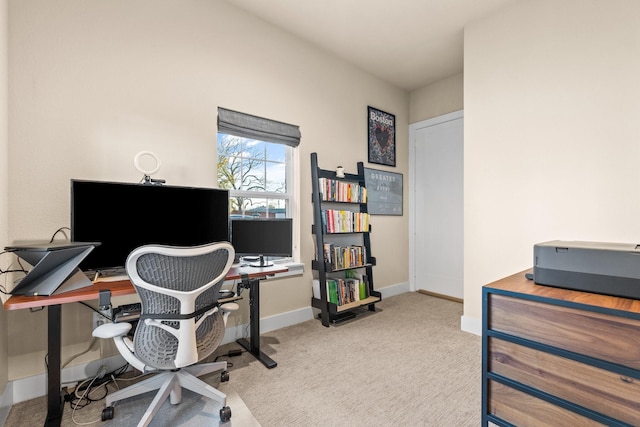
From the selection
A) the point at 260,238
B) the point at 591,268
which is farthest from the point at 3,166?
the point at 591,268

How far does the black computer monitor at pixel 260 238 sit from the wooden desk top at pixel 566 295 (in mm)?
1599

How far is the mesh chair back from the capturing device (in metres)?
1.42

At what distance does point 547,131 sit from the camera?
2.46m

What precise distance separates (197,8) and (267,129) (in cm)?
109

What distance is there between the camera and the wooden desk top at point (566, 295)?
47.2 inches

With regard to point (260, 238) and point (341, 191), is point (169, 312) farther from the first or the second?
point (341, 191)

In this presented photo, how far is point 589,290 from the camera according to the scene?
1.37m

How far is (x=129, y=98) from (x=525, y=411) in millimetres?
2955

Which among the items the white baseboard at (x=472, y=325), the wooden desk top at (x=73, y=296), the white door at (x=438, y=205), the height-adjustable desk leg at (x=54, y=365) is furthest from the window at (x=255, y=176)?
the white door at (x=438, y=205)

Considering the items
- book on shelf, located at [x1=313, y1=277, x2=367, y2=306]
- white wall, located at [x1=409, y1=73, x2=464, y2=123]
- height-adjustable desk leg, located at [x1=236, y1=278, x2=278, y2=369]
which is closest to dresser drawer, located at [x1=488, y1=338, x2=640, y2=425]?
height-adjustable desk leg, located at [x1=236, y1=278, x2=278, y2=369]

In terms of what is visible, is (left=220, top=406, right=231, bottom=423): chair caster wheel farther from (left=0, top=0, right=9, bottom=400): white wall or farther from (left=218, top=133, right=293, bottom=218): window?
(left=218, top=133, right=293, bottom=218): window

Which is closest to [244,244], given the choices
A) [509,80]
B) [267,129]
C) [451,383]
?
[267,129]

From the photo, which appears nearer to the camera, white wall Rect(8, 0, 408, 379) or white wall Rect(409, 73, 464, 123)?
white wall Rect(8, 0, 408, 379)

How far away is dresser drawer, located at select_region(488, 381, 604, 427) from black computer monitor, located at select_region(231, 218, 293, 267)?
167 cm
